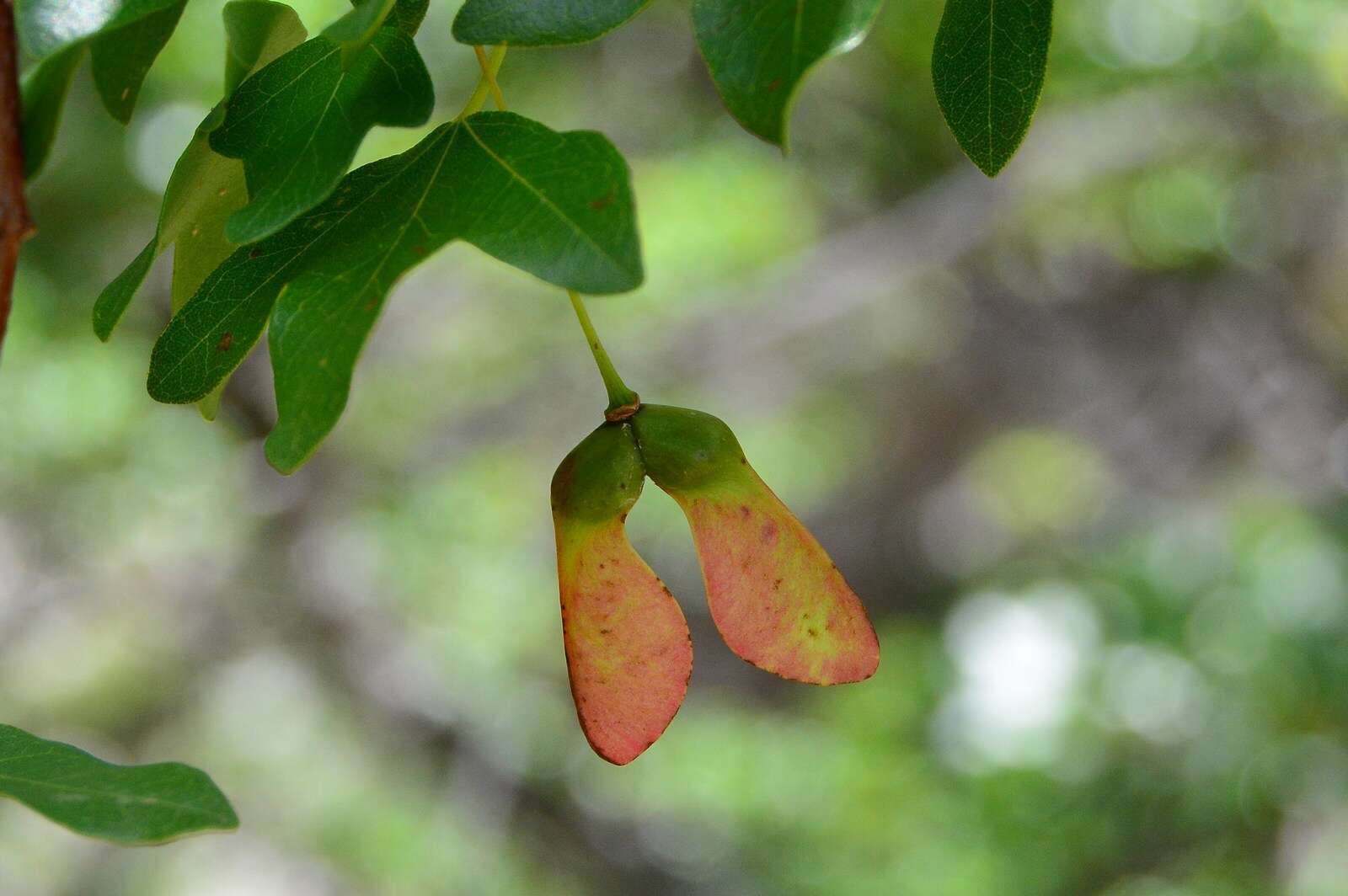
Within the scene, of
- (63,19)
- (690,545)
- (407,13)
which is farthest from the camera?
(690,545)

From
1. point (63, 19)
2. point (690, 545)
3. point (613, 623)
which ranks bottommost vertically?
point (690, 545)

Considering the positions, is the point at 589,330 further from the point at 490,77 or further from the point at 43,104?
the point at 43,104

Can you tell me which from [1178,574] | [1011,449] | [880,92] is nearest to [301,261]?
[1178,574]

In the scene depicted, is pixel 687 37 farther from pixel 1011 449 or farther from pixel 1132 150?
pixel 1011 449

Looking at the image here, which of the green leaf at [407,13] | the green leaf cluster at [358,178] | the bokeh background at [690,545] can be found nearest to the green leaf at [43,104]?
the green leaf cluster at [358,178]

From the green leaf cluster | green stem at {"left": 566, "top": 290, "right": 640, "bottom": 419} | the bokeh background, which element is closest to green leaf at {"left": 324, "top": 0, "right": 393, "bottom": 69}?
the green leaf cluster

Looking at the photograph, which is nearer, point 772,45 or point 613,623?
point 772,45

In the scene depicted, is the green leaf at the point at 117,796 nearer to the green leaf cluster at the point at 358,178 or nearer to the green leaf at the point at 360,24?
the green leaf cluster at the point at 358,178

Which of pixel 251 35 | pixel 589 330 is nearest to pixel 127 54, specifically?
pixel 251 35

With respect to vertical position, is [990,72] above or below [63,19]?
below

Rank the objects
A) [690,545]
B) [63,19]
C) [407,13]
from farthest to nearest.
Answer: [690,545]
[407,13]
[63,19]
